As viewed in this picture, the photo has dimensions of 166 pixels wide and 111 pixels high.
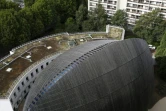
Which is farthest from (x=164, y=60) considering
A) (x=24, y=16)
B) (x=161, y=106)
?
(x=24, y=16)

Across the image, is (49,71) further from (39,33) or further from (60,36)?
(39,33)

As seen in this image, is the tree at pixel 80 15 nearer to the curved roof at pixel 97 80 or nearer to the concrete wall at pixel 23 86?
the concrete wall at pixel 23 86

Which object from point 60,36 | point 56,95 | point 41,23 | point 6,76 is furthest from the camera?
point 41,23

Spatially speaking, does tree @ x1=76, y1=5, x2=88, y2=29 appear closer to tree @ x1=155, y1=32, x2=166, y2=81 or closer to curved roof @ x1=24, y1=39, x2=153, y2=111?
tree @ x1=155, y1=32, x2=166, y2=81

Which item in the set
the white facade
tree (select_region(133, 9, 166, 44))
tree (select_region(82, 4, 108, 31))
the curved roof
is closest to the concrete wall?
the white facade

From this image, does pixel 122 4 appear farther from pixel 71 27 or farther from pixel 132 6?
pixel 71 27

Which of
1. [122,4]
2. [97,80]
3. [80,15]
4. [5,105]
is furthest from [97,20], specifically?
[5,105]

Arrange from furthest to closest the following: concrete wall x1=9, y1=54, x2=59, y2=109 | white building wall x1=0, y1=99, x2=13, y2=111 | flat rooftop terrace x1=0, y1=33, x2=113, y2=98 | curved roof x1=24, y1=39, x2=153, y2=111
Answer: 1. flat rooftop terrace x1=0, y1=33, x2=113, y2=98
2. concrete wall x1=9, y1=54, x2=59, y2=109
3. white building wall x1=0, y1=99, x2=13, y2=111
4. curved roof x1=24, y1=39, x2=153, y2=111
